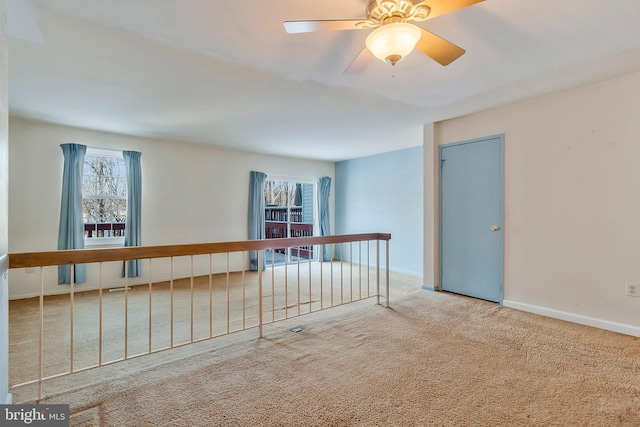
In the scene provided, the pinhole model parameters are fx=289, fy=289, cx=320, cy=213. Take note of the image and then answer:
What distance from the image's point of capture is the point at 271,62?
2.41m

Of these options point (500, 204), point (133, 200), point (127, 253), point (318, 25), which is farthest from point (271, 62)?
point (133, 200)

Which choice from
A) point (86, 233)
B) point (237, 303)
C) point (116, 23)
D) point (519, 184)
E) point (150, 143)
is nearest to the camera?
point (116, 23)

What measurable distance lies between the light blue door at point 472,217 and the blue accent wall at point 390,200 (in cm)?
137

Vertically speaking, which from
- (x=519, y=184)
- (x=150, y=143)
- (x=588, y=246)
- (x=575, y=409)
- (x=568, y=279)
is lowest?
(x=575, y=409)

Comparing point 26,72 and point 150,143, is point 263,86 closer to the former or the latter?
point 26,72

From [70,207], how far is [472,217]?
5489 mm

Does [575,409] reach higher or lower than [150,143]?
lower

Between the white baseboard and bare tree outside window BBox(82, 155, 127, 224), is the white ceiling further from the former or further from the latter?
the white baseboard

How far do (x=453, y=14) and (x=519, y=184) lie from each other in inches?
89.4

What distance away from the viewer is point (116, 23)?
1914 millimetres

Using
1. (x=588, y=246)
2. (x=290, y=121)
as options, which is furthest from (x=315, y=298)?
(x=588, y=246)

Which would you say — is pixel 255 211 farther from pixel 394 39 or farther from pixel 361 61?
pixel 394 39

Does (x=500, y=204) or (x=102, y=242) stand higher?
(x=500, y=204)

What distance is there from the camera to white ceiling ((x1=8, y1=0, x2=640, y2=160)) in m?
1.83
